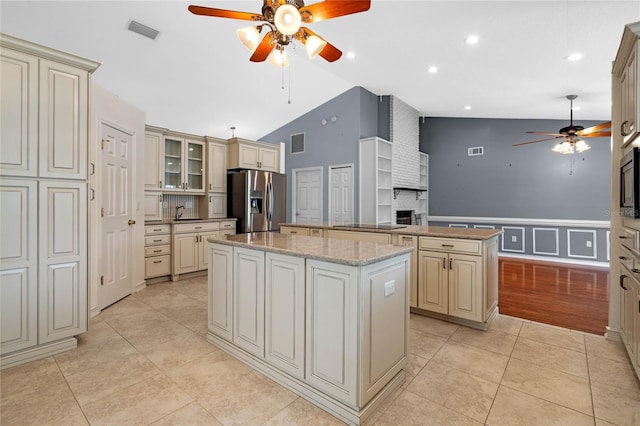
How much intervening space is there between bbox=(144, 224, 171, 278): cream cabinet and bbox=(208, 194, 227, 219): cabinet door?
105 centimetres

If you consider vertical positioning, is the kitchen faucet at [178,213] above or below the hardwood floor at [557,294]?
above

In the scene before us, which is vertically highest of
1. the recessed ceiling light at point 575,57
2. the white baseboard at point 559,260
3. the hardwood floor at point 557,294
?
the recessed ceiling light at point 575,57

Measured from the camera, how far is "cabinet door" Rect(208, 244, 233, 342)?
7.70 feet

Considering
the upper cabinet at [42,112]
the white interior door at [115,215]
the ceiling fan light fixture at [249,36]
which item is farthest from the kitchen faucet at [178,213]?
the ceiling fan light fixture at [249,36]

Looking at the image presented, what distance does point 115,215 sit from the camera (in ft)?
11.5

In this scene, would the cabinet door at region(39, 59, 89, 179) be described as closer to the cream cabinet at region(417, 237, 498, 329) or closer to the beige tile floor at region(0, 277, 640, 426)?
the beige tile floor at region(0, 277, 640, 426)

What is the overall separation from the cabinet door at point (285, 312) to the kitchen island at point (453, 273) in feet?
5.25

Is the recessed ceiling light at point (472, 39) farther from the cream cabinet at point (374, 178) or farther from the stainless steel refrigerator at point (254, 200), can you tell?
the stainless steel refrigerator at point (254, 200)

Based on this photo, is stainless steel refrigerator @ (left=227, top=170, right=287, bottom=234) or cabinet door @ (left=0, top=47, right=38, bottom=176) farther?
stainless steel refrigerator @ (left=227, top=170, right=287, bottom=234)

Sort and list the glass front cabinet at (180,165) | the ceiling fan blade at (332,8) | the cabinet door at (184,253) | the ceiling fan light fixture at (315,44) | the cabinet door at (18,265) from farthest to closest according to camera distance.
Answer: the glass front cabinet at (180,165) → the cabinet door at (184,253) → the ceiling fan light fixture at (315,44) → the cabinet door at (18,265) → the ceiling fan blade at (332,8)

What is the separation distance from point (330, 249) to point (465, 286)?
63.9 inches

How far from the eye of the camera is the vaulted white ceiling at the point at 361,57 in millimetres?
2973

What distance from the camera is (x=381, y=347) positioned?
5.77 ft

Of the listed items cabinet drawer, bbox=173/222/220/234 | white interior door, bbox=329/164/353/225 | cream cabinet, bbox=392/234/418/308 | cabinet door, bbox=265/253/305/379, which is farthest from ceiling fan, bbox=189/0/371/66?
white interior door, bbox=329/164/353/225
